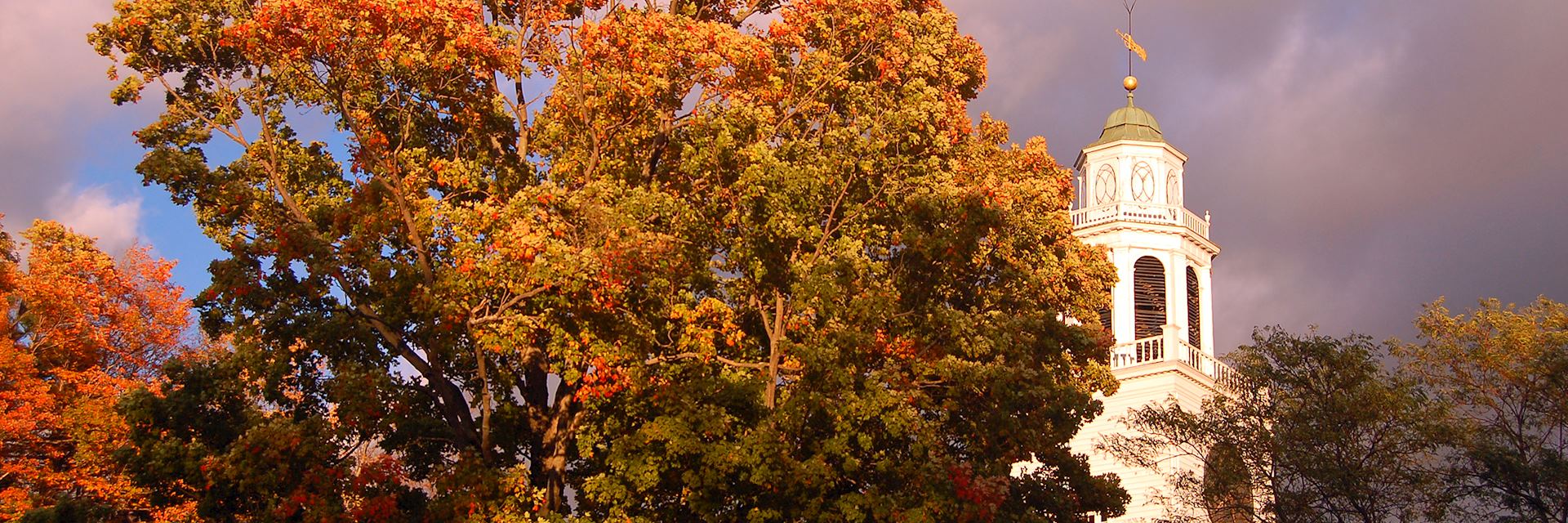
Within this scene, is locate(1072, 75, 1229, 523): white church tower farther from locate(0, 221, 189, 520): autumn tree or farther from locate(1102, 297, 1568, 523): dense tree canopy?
locate(0, 221, 189, 520): autumn tree

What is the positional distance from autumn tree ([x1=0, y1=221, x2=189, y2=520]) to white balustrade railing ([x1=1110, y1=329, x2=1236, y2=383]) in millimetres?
23715

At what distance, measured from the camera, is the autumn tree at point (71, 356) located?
33.5 m

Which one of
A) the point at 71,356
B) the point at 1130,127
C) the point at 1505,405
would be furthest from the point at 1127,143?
the point at 71,356

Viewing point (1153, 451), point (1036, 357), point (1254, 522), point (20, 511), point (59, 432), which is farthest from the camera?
point (59, 432)

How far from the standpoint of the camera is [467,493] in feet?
69.1

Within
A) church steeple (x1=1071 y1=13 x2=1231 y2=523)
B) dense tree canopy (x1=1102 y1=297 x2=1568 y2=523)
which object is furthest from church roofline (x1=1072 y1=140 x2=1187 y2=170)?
dense tree canopy (x1=1102 y1=297 x2=1568 y2=523)

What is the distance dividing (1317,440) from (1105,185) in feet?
61.0

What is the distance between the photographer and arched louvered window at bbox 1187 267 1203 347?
43.3m

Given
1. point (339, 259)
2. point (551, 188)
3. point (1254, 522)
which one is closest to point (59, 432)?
point (339, 259)

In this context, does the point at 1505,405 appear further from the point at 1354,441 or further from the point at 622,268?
the point at 622,268

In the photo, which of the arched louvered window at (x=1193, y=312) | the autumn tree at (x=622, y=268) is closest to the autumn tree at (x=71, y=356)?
the autumn tree at (x=622, y=268)

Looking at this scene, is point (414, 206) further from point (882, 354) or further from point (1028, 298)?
point (1028, 298)

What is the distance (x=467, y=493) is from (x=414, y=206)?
4.46 metres

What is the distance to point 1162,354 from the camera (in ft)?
135
